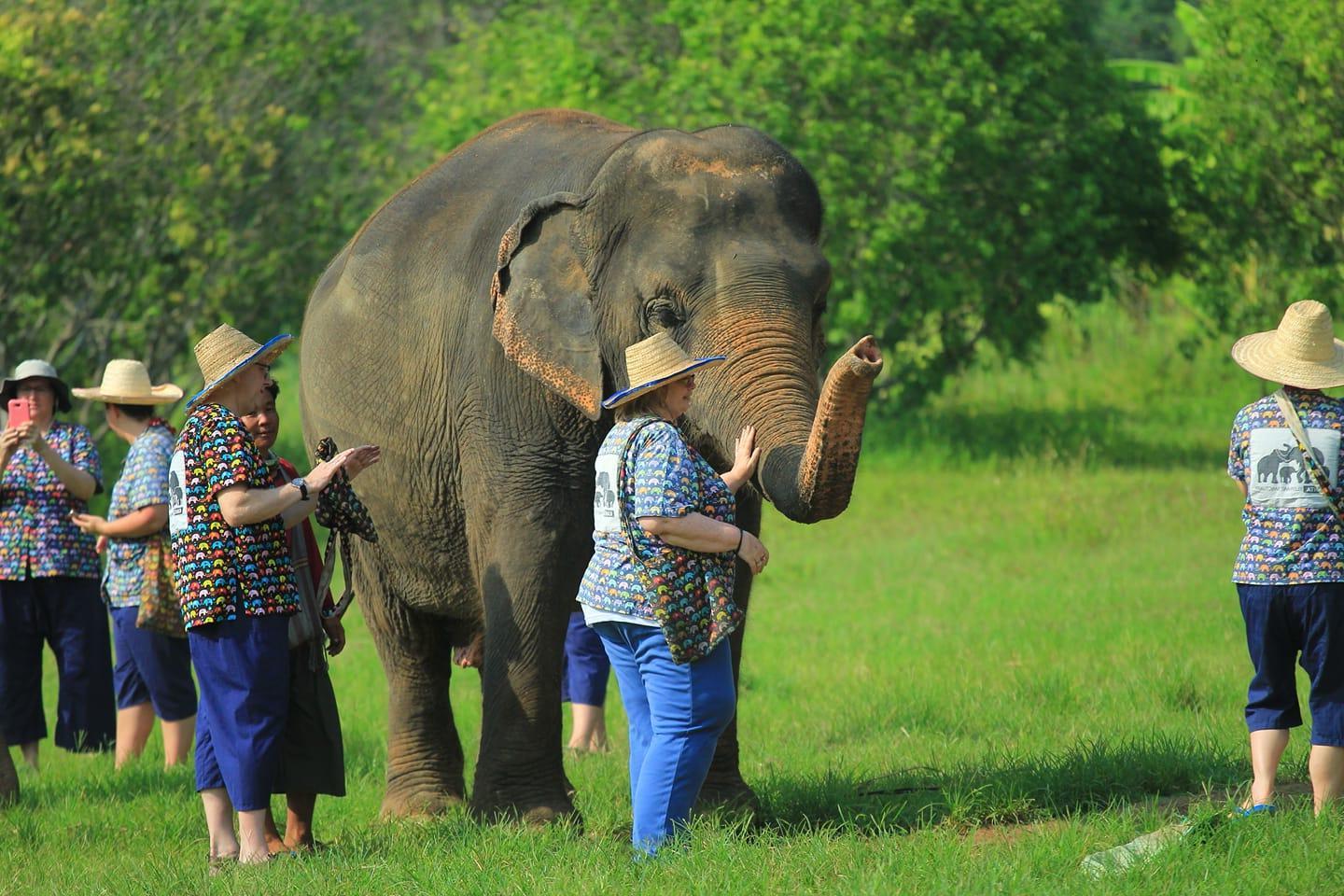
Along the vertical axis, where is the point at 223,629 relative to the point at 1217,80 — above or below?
below

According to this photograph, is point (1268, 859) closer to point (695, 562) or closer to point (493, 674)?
point (695, 562)

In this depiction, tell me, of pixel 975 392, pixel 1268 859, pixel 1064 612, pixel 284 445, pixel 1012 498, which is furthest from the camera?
pixel 975 392

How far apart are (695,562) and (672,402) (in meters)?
0.50

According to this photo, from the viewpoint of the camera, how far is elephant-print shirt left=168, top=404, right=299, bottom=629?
234 inches

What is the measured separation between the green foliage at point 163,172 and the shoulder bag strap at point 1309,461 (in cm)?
1371

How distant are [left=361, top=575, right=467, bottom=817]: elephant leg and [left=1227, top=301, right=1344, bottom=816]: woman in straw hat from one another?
3.33m

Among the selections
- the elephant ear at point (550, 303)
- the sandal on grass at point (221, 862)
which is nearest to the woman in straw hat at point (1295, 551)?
the elephant ear at point (550, 303)

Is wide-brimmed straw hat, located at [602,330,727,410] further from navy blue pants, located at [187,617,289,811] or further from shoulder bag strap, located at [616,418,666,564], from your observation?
navy blue pants, located at [187,617,289,811]

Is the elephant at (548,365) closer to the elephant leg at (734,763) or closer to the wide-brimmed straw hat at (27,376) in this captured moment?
the elephant leg at (734,763)

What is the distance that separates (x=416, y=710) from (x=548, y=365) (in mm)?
2064

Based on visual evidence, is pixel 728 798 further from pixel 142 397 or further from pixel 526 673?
pixel 142 397

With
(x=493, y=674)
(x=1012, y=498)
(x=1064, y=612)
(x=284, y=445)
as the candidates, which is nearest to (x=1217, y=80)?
(x=1012, y=498)

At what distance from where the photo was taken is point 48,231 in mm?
18250

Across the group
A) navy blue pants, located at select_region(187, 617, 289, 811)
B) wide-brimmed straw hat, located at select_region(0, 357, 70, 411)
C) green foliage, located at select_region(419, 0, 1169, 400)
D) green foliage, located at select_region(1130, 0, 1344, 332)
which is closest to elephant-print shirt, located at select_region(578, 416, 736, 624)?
navy blue pants, located at select_region(187, 617, 289, 811)
